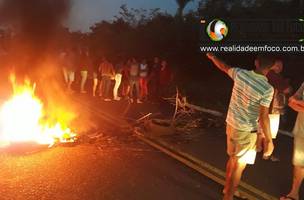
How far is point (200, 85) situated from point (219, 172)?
13.2 meters

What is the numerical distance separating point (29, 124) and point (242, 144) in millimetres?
5649

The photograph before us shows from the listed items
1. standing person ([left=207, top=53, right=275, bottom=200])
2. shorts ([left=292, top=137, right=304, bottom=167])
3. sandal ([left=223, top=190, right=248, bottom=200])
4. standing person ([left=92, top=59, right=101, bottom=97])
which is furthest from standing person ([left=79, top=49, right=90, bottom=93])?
shorts ([left=292, top=137, right=304, bottom=167])

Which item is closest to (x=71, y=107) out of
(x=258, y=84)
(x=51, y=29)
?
(x=51, y=29)

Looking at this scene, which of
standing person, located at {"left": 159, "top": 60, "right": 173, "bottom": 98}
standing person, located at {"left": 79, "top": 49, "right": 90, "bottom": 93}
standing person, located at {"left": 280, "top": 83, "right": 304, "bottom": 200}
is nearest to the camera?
standing person, located at {"left": 280, "top": 83, "right": 304, "bottom": 200}

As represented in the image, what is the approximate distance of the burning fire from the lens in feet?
31.4

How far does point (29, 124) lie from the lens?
33.3 feet

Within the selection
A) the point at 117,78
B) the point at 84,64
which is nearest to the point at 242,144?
the point at 117,78

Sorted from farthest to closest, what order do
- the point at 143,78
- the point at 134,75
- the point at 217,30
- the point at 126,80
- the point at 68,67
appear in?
the point at 68,67 → the point at 217,30 → the point at 126,80 → the point at 143,78 → the point at 134,75

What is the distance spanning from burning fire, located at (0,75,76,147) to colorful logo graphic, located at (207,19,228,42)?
8.42m

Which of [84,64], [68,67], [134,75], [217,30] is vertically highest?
[217,30]

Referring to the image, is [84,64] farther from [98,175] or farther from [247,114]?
[247,114]

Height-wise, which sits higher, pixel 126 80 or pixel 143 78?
pixel 143 78

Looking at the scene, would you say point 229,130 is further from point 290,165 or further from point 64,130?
point 64,130

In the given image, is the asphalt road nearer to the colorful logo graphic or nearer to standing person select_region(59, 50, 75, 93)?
the colorful logo graphic
